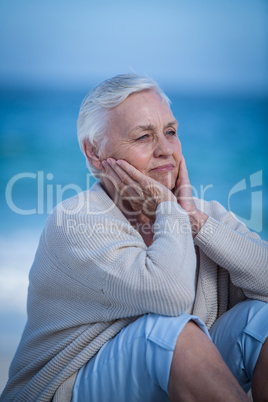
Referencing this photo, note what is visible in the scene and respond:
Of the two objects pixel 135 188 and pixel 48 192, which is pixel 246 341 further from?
pixel 48 192

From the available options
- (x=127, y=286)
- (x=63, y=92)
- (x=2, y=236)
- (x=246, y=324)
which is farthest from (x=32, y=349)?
(x=63, y=92)

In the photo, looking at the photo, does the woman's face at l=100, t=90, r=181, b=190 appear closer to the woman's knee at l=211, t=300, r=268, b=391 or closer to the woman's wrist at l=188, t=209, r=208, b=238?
the woman's wrist at l=188, t=209, r=208, b=238

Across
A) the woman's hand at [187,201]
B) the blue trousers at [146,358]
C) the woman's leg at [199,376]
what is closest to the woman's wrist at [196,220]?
the woman's hand at [187,201]

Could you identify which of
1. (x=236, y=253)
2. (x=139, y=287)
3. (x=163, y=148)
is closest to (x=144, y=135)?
(x=163, y=148)

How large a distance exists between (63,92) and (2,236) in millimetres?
2169

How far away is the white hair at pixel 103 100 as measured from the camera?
1889 mm

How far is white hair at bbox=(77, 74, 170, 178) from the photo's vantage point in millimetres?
1889

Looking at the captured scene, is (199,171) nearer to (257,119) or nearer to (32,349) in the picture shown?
(257,119)

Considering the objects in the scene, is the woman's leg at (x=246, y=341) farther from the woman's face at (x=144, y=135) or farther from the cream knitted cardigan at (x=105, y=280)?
the woman's face at (x=144, y=135)

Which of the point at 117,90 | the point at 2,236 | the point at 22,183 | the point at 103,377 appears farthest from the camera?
the point at 22,183

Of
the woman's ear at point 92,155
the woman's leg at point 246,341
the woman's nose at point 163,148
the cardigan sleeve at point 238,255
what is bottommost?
the woman's leg at point 246,341

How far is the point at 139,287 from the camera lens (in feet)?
4.50

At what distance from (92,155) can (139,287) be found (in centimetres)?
84

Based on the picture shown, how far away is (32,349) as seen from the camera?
1.63m
